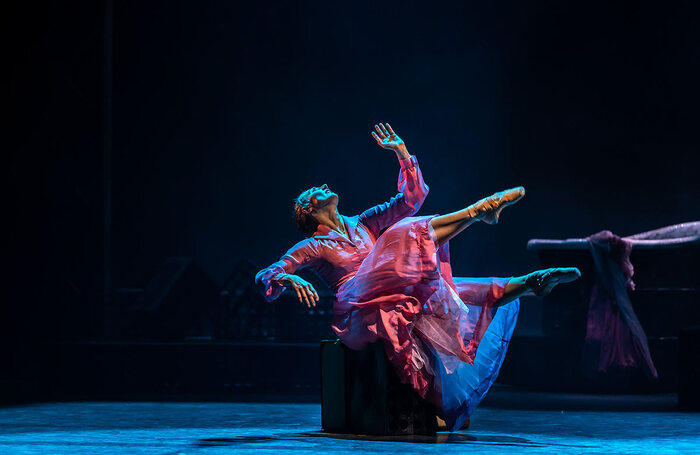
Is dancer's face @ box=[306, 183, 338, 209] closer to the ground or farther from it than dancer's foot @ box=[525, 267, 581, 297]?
farther from it

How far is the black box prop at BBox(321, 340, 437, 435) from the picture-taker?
311 centimetres

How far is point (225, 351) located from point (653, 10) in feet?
14.3

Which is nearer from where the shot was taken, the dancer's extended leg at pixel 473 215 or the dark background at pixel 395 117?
the dancer's extended leg at pixel 473 215

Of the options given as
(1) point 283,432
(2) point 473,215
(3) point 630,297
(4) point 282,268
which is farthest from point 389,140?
(3) point 630,297

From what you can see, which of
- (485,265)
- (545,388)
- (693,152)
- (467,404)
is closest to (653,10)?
(693,152)

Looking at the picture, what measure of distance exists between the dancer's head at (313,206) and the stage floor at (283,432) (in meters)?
0.83

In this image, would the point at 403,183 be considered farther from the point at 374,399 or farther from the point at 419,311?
the point at 374,399

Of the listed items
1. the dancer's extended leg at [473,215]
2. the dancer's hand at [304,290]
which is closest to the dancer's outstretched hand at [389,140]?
the dancer's extended leg at [473,215]

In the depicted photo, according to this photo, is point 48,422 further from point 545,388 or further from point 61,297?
point 545,388

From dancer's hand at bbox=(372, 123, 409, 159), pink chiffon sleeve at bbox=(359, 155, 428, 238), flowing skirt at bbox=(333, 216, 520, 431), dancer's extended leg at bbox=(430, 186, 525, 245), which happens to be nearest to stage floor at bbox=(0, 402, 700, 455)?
flowing skirt at bbox=(333, 216, 520, 431)

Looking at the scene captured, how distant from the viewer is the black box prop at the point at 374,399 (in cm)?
311

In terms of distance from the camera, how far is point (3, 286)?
5820 mm

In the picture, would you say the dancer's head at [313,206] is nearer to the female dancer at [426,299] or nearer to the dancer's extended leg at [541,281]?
the female dancer at [426,299]

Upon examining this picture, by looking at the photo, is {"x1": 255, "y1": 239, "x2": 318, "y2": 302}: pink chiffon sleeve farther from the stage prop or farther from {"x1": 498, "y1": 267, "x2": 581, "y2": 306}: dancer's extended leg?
the stage prop
